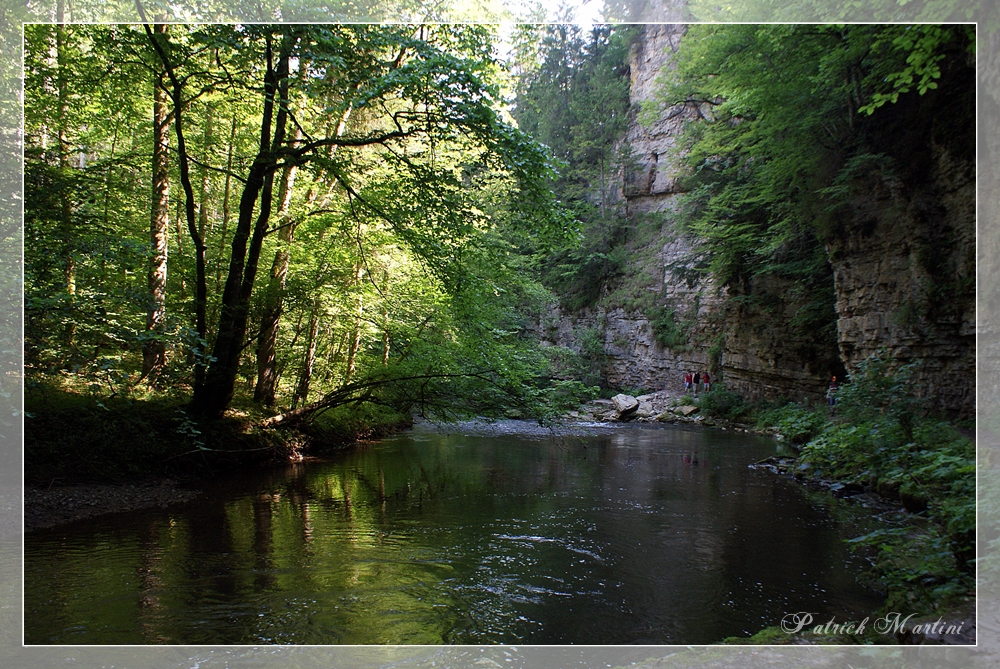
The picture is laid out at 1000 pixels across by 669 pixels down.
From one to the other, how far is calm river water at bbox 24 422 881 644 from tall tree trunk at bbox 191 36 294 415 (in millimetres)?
1349

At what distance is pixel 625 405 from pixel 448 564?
16065 millimetres

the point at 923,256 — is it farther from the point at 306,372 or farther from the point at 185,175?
the point at 185,175

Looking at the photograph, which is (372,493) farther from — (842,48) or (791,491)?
(842,48)

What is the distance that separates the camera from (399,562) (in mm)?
4773

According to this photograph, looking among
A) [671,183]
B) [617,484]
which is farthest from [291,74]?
[671,183]

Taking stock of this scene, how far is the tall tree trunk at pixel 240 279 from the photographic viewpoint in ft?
24.7

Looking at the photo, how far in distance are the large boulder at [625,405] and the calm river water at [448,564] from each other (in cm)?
1118

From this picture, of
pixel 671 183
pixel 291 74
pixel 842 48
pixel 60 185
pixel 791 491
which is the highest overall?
pixel 671 183

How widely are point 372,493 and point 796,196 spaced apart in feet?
36.3

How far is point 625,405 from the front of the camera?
65.8 feet

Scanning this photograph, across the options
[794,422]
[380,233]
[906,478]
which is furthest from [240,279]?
[794,422]

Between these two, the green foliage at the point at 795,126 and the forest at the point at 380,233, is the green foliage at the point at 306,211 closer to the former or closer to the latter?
the forest at the point at 380,233

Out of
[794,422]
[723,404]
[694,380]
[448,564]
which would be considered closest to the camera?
[448,564]

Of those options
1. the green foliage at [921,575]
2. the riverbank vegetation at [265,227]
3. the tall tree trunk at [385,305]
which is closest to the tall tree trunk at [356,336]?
the riverbank vegetation at [265,227]
